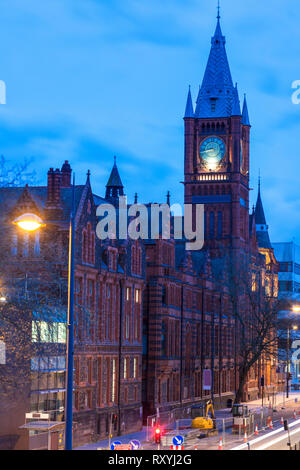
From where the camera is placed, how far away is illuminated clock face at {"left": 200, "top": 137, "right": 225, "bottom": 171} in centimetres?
12050

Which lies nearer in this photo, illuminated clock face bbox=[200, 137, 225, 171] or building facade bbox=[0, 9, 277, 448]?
building facade bbox=[0, 9, 277, 448]

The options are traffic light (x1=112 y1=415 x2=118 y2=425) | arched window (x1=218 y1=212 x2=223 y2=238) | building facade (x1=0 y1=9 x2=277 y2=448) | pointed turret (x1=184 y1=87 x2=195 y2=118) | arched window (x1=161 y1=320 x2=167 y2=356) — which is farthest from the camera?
pointed turret (x1=184 y1=87 x2=195 y2=118)

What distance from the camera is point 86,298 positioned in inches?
2365

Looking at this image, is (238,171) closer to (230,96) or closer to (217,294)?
(230,96)

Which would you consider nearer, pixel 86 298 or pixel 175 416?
pixel 86 298

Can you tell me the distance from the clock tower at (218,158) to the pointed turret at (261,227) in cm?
1429

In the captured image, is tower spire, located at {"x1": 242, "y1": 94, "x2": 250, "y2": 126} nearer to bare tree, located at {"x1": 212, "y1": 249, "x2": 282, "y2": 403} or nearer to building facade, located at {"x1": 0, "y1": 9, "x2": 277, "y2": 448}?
building facade, located at {"x1": 0, "y1": 9, "x2": 277, "y2": 448}

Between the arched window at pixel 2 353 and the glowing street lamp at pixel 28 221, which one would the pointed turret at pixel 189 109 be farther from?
the glowing street lamp at pixel 28 221

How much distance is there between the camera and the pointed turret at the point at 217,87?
400 ft

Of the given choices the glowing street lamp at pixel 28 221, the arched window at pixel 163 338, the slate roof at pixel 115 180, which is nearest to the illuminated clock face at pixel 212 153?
the slate roof at pixel 115 180

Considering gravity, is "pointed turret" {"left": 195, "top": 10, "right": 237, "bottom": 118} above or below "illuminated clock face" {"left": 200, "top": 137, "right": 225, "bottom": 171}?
above

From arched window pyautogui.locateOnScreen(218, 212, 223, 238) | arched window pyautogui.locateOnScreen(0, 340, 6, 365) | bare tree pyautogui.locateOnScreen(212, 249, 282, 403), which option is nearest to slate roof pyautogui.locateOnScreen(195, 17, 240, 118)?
arched window pyautogui.locateOnScreen(218, 212, 223, 238)

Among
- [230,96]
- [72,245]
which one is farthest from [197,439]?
[230,96]

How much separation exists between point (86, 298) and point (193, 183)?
201 ft
